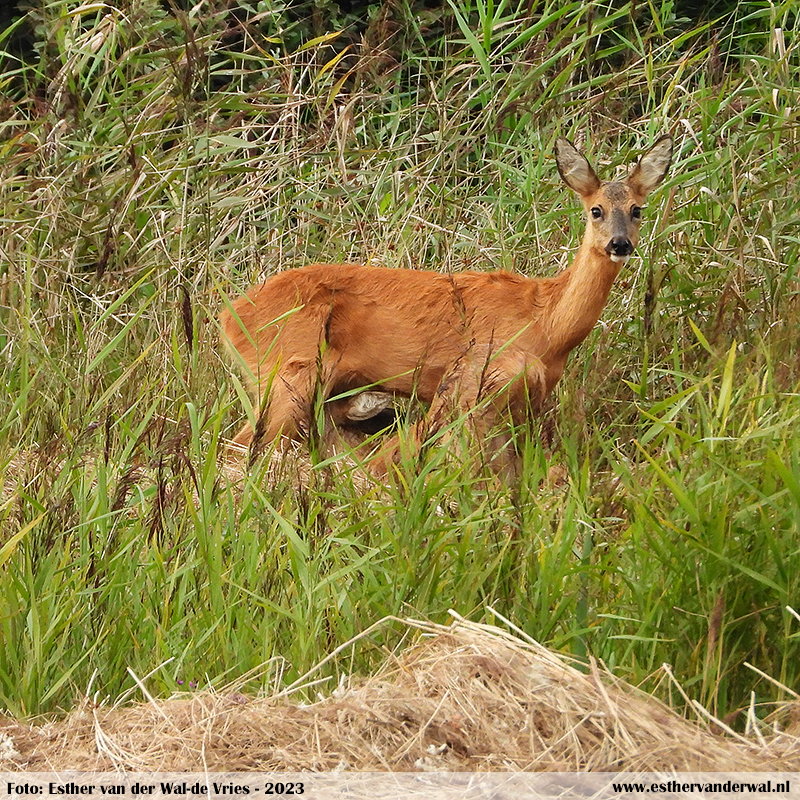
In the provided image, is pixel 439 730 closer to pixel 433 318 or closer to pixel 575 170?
pixel 433 318

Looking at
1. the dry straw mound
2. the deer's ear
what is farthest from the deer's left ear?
the dry straw mound

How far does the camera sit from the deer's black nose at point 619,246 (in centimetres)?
500

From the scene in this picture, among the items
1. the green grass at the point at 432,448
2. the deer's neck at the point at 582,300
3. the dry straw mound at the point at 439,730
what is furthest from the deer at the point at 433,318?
the dry straw mound at the point at 439,730

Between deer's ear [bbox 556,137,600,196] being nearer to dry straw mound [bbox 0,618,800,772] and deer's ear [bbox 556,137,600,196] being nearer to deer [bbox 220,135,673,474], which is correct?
deer [bbox 220,135,673,474]

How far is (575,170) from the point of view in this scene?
5.30m

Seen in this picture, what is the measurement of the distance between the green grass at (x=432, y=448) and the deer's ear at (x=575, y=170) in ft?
1.17

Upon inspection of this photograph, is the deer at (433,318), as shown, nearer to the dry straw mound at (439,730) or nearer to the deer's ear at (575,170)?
the deer's ear at (575,170)

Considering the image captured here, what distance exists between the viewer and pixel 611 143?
21.6 ft

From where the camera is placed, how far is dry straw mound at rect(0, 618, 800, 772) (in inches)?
97.0

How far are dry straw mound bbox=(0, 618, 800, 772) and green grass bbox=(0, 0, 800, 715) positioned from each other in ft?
0.67

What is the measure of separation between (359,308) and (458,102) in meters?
1.40

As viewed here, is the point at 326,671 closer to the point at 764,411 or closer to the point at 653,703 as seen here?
the point at 653,703

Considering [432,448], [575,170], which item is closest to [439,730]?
[432,448]

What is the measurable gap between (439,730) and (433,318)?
296 centimetres
